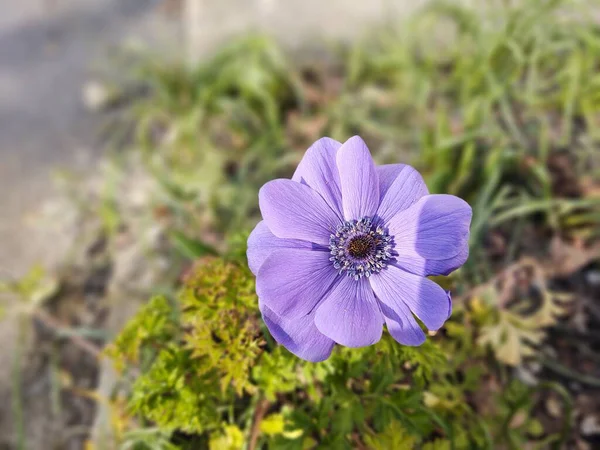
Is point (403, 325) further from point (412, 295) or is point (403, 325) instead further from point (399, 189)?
point (399, 189)

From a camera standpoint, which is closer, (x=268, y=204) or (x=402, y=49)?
(x=268, y=204)

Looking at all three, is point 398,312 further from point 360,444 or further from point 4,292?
point 4,292

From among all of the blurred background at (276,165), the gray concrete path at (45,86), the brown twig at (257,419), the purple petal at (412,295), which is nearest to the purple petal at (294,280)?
the purple petal at (412,295)

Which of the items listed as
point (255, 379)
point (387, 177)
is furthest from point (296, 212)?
point (255, 379)

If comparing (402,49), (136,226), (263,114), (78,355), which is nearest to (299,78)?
(263,114)

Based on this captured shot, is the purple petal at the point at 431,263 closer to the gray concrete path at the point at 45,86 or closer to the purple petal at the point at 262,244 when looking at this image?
the purple petal at the point at 262,244

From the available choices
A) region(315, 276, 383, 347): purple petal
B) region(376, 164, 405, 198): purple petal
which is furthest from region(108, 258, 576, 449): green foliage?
region(376, 164, 405, 198): purple petal
